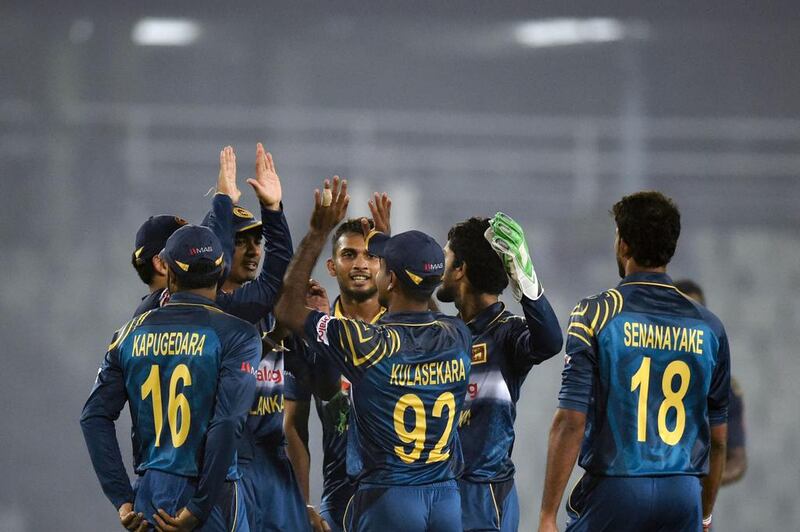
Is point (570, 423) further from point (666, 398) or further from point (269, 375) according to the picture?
point (269, 375)

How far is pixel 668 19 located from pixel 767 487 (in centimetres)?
355

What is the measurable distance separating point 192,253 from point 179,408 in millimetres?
451

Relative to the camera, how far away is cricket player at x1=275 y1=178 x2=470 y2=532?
10.1 feet

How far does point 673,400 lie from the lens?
10.3ft

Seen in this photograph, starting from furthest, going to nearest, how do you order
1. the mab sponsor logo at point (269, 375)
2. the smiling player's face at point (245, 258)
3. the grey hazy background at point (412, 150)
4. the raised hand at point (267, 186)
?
the grey hazy background at point (412, 150) → the smiling player's face at point (245, 258) → the mab sponsor logo at point (269, 375) → the raised hand at point (267, 186)

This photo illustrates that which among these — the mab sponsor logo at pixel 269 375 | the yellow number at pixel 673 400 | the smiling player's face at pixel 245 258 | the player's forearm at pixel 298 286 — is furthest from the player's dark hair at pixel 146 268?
the yellow number at pixel 673 400

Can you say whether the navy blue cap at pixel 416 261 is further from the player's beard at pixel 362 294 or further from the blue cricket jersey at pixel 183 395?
the player's beard at pixel 362 294

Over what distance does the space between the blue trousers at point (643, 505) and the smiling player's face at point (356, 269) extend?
1.33 m

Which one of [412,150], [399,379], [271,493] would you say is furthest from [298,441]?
[412,150]

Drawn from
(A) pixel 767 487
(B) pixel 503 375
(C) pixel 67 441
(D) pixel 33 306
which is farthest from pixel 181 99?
(A) pixel 767 487

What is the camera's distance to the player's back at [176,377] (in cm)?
296

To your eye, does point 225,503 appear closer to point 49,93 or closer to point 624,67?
point 49,93

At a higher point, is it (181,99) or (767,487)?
(181,99)

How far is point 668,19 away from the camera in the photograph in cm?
777
